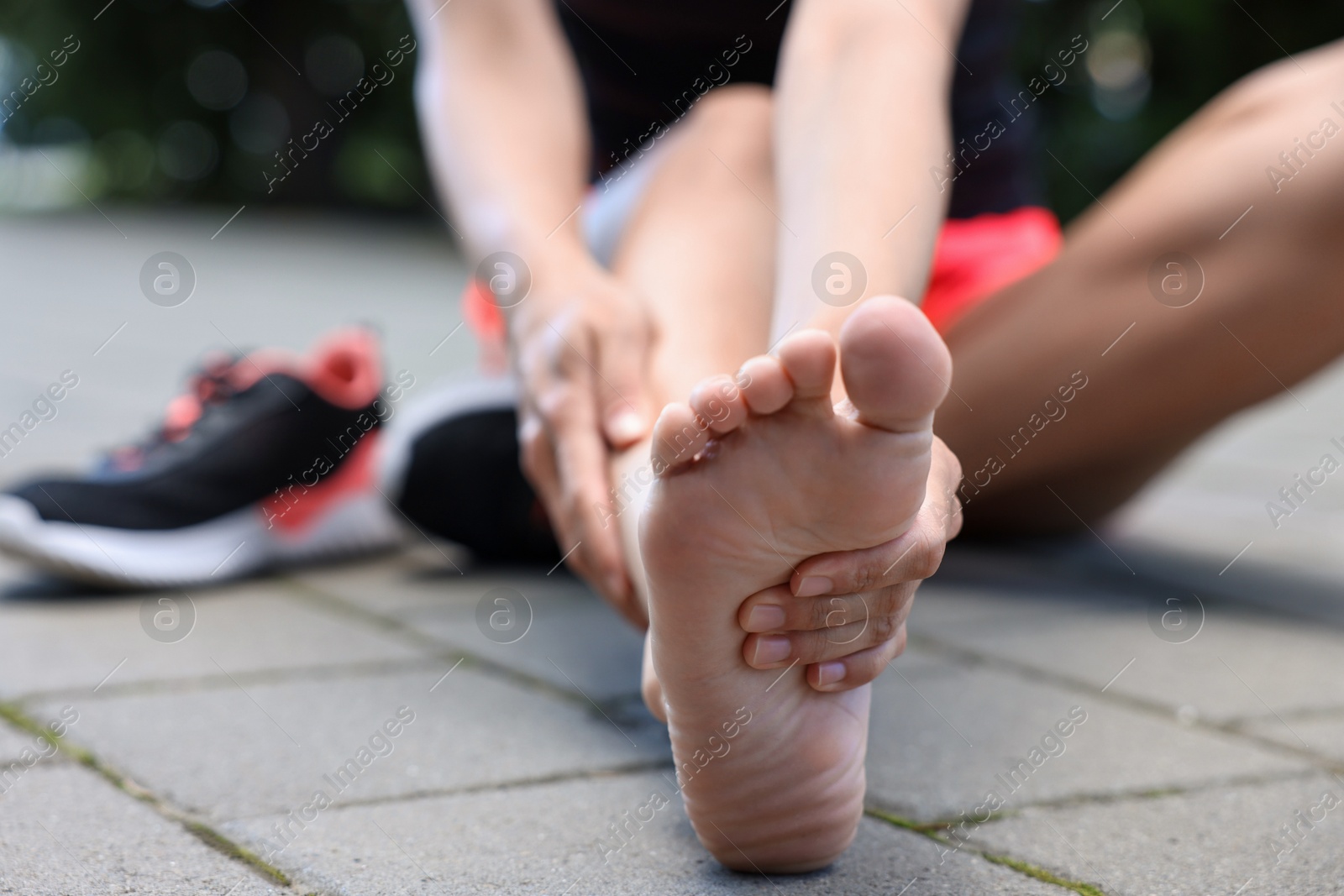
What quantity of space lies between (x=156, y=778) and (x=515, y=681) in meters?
0.34

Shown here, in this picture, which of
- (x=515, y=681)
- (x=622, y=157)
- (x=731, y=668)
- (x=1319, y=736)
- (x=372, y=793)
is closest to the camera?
(x=731, y=668)

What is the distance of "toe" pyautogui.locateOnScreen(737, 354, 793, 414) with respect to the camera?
61 cm

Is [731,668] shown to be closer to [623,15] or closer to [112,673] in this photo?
[112,673]

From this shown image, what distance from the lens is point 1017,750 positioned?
39.1 inches

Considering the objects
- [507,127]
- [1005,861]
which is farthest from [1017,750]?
[507,127]

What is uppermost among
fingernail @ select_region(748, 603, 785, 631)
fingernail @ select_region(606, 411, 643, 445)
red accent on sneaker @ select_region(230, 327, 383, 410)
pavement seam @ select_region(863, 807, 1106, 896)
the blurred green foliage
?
fingernail @ select_region(748, 603, 785, 631)

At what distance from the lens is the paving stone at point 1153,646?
117cm

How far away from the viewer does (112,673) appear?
3.73 ft


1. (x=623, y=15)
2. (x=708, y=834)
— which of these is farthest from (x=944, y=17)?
(x=708, y=834)

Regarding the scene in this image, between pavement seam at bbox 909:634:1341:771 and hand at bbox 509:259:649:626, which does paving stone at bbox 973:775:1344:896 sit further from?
hand at bbox 509:259:649:626

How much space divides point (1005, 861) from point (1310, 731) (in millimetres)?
425

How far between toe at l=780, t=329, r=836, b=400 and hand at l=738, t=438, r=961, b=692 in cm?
12

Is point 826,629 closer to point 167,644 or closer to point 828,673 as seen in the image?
point 828,673

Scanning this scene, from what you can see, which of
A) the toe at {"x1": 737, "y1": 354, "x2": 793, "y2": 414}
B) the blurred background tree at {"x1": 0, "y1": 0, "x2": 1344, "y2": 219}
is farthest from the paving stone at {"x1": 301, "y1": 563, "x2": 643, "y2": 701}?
the blurred background tree at {"x1": 0, "y1": 0, "x2": 1344, "y2": 219}
